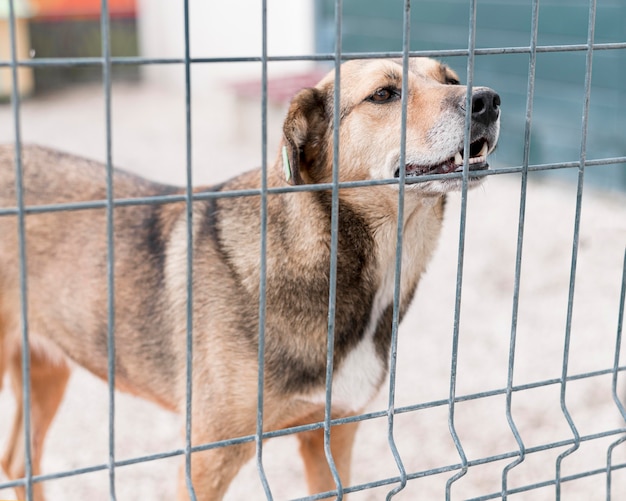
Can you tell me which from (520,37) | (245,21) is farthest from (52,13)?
(520,37)

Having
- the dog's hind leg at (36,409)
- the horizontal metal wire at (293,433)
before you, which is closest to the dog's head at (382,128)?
the horizontal metal wire at (293,433)

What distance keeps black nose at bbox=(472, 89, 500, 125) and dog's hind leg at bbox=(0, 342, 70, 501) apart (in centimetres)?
192

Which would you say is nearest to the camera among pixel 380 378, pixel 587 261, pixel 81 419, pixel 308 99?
pixel 308 99

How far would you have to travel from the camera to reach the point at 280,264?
254cm

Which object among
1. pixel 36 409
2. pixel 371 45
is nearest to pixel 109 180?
pixel 36 409

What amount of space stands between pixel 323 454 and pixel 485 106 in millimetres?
1378

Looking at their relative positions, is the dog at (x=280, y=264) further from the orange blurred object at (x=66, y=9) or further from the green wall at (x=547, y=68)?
the orange blurred object at (x=66, y=9)

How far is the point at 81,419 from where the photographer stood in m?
4.07

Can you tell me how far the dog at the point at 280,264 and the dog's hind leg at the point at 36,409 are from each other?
1.62 ft

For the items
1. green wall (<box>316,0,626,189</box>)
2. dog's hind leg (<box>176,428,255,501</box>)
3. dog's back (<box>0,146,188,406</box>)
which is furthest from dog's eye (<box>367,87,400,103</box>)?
green wall (<box>316,0,626,189</box>)

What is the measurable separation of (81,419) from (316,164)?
2.16 meters

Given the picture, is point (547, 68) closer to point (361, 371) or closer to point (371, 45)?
point (371, 45)

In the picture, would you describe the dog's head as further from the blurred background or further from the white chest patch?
the blurred background

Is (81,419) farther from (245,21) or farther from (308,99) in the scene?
(245,21)
